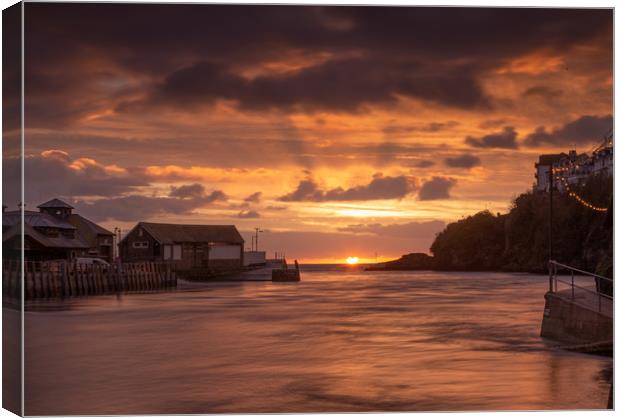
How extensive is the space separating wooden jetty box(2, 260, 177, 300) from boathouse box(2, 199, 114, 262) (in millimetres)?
1630

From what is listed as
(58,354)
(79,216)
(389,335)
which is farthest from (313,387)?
(79,216)

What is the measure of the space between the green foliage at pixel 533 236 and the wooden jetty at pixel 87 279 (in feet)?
81.8

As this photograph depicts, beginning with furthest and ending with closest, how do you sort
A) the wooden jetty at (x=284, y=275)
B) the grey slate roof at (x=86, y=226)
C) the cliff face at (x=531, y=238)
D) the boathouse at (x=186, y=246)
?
Result: the boathouse at (x=186, y=246), the grey slate roof at (x=86, y=226), the wooden jetty at (x=284, y=275), the cliff face at (x=531, y=238)

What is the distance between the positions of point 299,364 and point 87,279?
3512cm

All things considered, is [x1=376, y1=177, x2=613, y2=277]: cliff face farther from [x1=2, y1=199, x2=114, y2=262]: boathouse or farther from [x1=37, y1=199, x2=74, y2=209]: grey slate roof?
[x1=37, y1=199, x2=74, y2=209]: grey slate roof

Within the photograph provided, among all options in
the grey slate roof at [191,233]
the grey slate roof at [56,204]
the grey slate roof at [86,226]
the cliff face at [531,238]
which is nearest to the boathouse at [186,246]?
the grey slate roof at [191,233]

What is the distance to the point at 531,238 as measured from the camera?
71.7 metres

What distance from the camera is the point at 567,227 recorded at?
53.5 meters

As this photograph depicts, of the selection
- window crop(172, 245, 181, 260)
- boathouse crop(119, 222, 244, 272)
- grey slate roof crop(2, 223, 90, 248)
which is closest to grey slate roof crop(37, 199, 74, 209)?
boathouse crop(119, 222, 244, 272)

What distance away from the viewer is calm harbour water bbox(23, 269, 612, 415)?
39.2 feet

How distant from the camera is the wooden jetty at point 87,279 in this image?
145ft

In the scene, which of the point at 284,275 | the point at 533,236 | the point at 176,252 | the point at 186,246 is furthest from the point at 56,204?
the point at 533,236

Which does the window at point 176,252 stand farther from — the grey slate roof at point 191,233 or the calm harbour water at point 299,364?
the calm harbour water at point 299,364

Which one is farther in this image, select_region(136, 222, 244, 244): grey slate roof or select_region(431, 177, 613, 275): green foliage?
select_region(136, 222, 244, 244): grey slate roof
